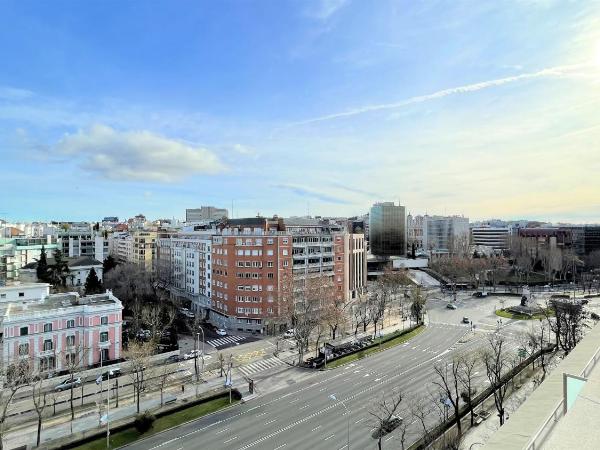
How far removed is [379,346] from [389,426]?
71.8 feet

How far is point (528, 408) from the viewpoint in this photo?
6.11 m

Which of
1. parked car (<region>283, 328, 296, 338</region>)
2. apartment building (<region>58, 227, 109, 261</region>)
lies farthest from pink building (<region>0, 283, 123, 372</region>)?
apartment building (<region>58, 227, 109, 261</region>)

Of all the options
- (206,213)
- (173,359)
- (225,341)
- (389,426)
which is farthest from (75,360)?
(206,213)

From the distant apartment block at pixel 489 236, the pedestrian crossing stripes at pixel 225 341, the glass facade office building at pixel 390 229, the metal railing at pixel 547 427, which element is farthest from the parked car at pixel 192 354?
the distant apartment block at pixel 489 236

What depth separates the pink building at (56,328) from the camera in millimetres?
38688

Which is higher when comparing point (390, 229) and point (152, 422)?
point (390, 229)

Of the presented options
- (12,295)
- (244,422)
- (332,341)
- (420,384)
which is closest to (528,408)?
(244,422)

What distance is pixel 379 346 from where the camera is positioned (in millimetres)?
49844

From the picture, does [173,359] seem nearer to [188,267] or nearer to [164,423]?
[164,423]

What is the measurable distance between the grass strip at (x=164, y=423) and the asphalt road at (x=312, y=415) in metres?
0.78

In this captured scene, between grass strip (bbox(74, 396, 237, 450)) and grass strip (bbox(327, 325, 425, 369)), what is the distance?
1428 cm

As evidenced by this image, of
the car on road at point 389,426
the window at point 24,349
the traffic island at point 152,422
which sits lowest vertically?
the traffic island at point 152,422

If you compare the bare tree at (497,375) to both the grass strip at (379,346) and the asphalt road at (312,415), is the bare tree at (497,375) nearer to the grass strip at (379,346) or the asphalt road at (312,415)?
the asphalt road at (312,415)

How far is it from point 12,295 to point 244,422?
113 feet
